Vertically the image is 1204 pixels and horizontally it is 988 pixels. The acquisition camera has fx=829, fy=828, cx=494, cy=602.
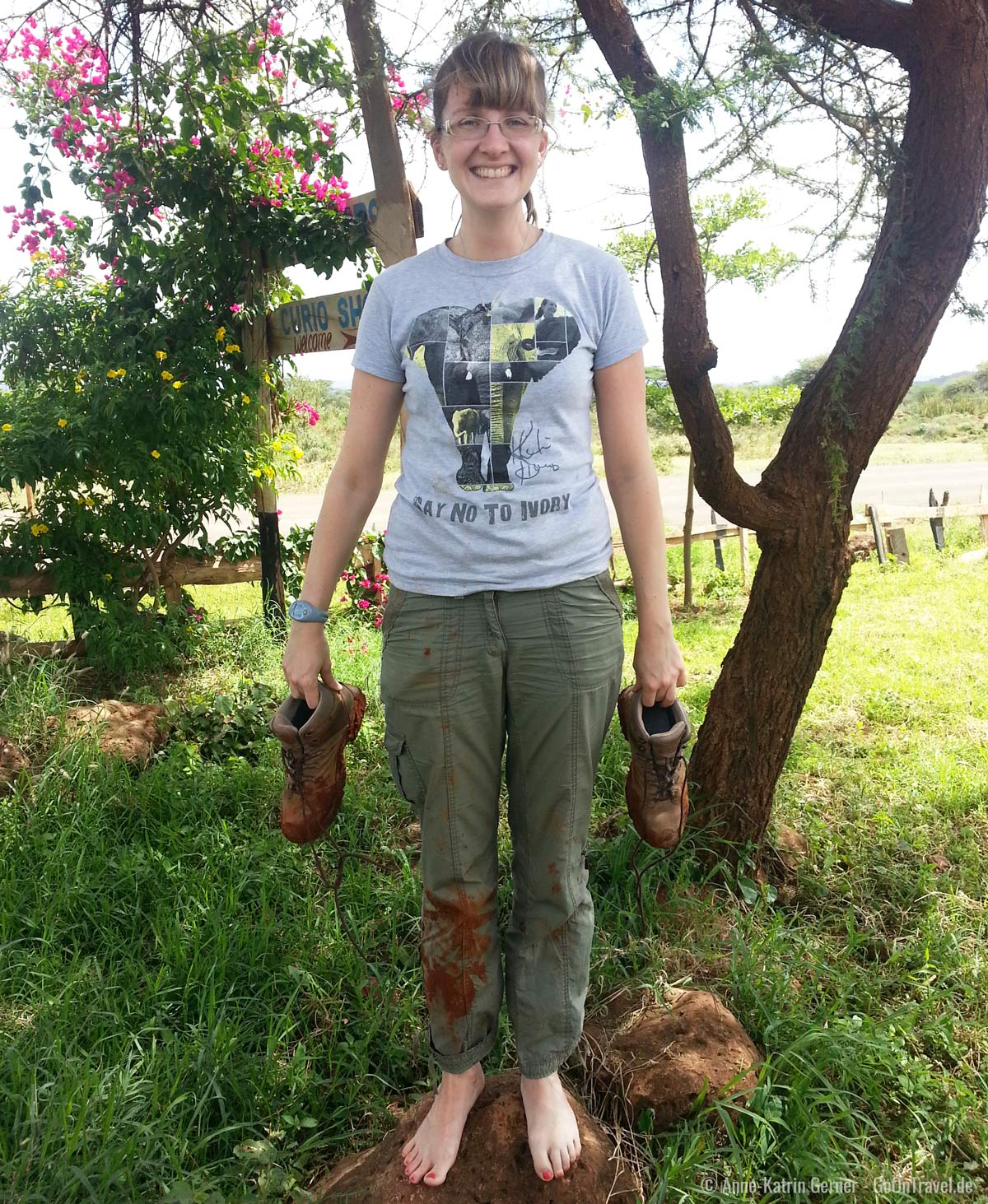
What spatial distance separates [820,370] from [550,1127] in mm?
2151

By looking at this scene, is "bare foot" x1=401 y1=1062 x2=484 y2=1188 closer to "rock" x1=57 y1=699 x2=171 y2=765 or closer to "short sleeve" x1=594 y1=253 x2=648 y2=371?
"short sleeve" x1=594 y1=253 x2=648 y2=371

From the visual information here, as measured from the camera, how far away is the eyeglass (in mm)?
1453

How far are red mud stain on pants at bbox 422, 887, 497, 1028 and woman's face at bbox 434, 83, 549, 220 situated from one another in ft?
4.23

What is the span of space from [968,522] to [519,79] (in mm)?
10481

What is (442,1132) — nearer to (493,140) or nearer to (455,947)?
(455,947)

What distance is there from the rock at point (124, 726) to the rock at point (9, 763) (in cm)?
20

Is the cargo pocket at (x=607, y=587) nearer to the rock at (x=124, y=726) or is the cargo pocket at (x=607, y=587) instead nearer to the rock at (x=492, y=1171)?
the rock at (x=492, y=1171)

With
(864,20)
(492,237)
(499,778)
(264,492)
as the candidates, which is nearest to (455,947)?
(499,778)

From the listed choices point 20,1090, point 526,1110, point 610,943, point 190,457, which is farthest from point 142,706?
point 526,1110

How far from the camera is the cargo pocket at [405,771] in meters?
1.57

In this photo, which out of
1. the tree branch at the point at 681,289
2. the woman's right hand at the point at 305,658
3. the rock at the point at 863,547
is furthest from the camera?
the rock at the point at 863,547

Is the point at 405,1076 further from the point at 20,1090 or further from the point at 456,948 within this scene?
the point at 20,1090

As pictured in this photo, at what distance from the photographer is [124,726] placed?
3287 mm
